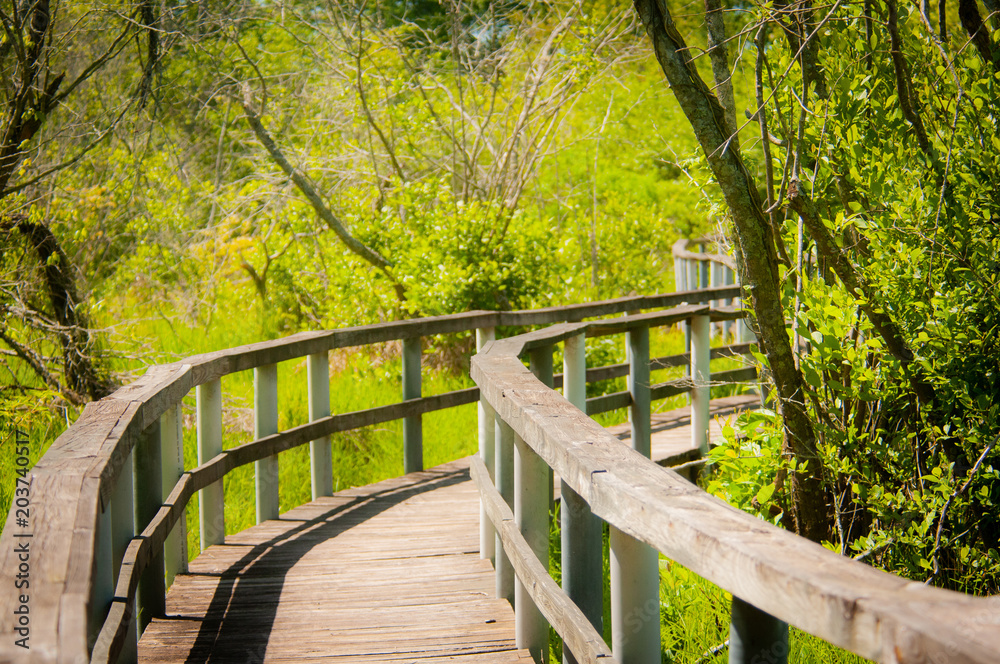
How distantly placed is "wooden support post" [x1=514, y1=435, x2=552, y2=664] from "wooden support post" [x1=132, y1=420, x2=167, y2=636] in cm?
125

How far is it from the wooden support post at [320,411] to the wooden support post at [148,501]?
1776 mm

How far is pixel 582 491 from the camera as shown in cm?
180

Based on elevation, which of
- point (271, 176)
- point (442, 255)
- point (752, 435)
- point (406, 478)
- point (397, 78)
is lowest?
point (406, 478)

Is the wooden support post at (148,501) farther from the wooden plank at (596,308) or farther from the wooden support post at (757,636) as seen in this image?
the wooden plank at (596,308)

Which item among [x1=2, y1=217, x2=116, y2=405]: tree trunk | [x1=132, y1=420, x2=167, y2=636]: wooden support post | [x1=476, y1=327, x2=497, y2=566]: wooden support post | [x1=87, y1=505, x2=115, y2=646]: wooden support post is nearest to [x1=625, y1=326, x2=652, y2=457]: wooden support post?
[x1=476, y1=327, x2=497, y2=566]: wooden support post

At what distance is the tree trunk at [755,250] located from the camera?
3199mm

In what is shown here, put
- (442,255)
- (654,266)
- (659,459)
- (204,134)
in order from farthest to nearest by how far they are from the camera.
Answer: (204,134), (654,266), (442,255), (659,459)

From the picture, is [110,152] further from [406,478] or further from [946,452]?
[946,452]

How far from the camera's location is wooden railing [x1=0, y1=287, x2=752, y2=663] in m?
1.39

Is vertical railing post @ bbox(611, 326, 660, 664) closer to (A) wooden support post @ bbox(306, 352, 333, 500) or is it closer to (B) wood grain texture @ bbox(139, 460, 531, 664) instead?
(B) wood grain texture @ bbox(139, 460, 531, 664)

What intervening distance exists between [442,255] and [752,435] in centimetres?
497

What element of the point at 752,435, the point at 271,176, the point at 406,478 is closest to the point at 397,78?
the point at 271,176
